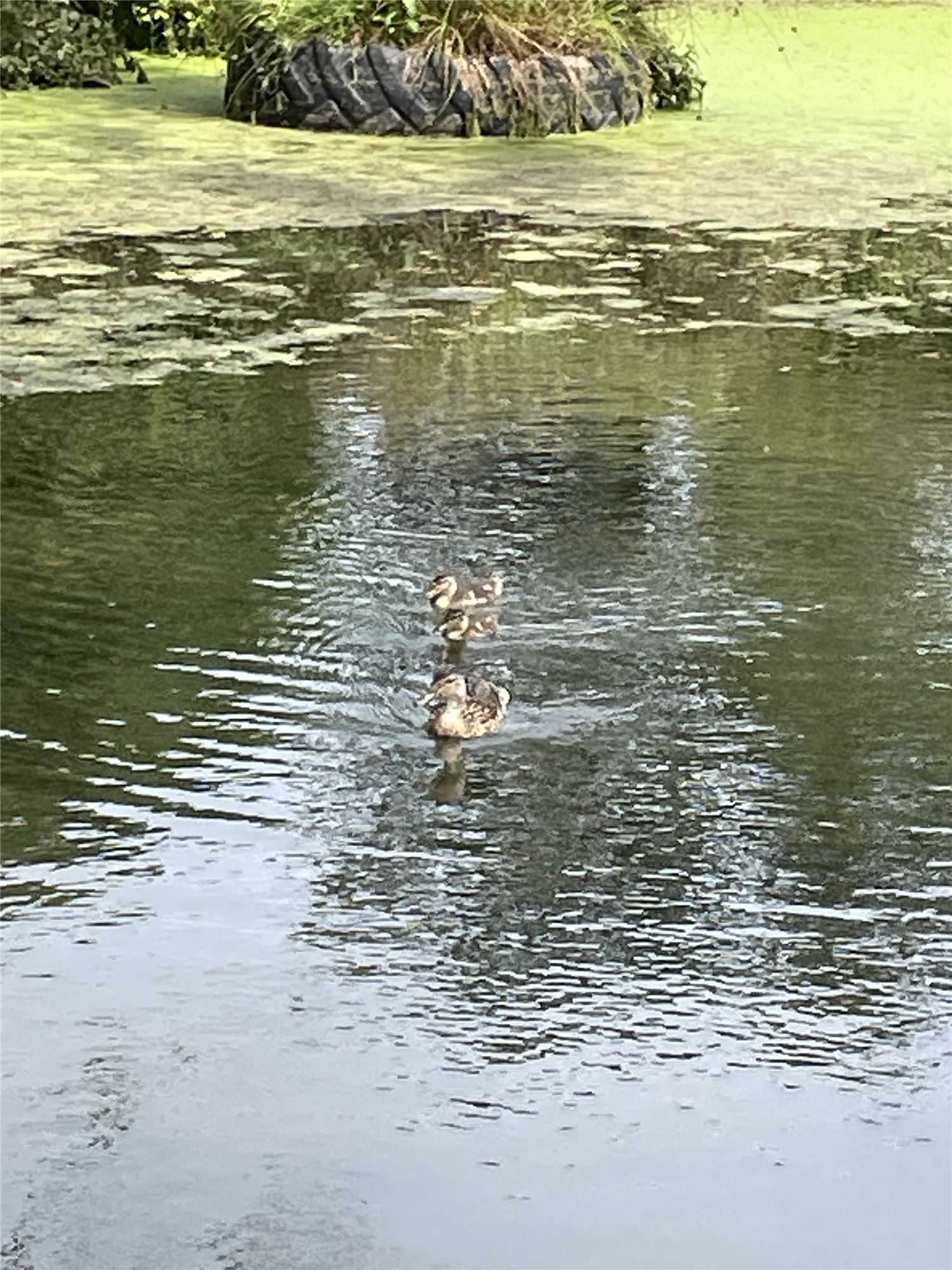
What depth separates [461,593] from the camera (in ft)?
18.3

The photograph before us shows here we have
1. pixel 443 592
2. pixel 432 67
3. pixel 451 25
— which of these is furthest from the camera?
pixel 451 25

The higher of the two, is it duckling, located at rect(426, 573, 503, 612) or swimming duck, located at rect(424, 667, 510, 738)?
duckling, located at rect(426, 573, 503, 612)

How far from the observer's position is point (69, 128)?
12297mm

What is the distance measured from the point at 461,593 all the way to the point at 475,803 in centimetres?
94

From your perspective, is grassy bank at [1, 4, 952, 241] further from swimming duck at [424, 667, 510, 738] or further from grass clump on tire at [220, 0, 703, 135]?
swimming duck at [424, 667, 510, 738]

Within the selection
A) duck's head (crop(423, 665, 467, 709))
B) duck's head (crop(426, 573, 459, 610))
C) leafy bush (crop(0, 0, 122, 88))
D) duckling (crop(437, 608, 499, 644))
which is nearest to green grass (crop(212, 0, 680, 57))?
leafy bush (crop(0, 0, 122, 88))

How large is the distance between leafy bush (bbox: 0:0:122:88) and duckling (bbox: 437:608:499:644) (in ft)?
29.0

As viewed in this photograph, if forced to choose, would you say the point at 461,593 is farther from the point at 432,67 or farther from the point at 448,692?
the point at 432,67

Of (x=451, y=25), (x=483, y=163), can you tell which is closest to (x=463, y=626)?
(x=483, y=163)

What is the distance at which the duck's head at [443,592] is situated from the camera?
5531 millimetres

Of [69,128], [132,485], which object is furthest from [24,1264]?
[69,128]

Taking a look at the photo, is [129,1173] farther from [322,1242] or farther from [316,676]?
[316,676]

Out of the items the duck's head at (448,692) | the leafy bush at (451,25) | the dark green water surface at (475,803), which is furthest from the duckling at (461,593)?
the leafy bush at (451,25)

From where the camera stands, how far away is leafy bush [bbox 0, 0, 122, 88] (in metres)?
13.6
